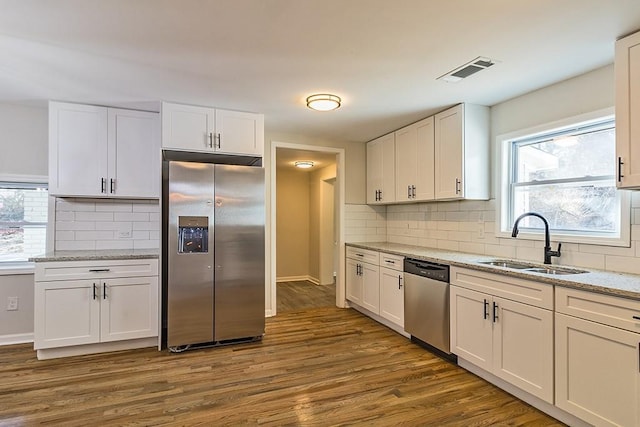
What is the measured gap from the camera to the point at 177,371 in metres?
2.82

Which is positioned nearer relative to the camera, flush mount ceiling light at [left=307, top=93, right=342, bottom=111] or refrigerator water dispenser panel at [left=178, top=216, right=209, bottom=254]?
flush mount ceiling light at [left=307, top=93, right=342, bottom=111]

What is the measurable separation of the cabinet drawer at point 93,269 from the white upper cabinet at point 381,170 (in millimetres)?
2780

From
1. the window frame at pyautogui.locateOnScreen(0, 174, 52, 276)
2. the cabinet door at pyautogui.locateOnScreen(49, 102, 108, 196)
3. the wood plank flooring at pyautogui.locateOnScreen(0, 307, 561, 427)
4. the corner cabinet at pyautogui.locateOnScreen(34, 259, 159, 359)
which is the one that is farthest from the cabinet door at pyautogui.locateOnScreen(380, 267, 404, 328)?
the window frame at pyautogui.locateOnScreen(0, 174, 52, 276)

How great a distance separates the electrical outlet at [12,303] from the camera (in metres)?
3.38

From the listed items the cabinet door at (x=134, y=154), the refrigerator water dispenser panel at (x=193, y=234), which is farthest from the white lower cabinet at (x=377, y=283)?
the cabinet door at (x=134, y=154)

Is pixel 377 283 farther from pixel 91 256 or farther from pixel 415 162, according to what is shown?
pixel 91 256

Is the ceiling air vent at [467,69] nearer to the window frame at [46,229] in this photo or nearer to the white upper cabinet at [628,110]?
the white upper cabinet at [628,110]

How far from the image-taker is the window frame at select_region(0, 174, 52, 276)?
3.38 metres

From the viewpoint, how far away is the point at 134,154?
3.55 meters

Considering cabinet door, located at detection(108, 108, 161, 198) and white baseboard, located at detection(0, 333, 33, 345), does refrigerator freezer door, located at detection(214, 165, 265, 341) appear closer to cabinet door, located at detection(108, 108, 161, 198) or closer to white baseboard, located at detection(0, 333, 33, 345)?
cabinet door, located at detection(108, 108, 161, 198)

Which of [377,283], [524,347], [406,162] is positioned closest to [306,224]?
[377,283]

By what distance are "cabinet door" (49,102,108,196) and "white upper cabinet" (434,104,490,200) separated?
3.43m

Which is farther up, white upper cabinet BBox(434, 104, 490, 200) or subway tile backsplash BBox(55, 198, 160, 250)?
white upper cabinet BBox(434, 104, 490, 200)

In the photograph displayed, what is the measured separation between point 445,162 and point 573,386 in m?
2.11
